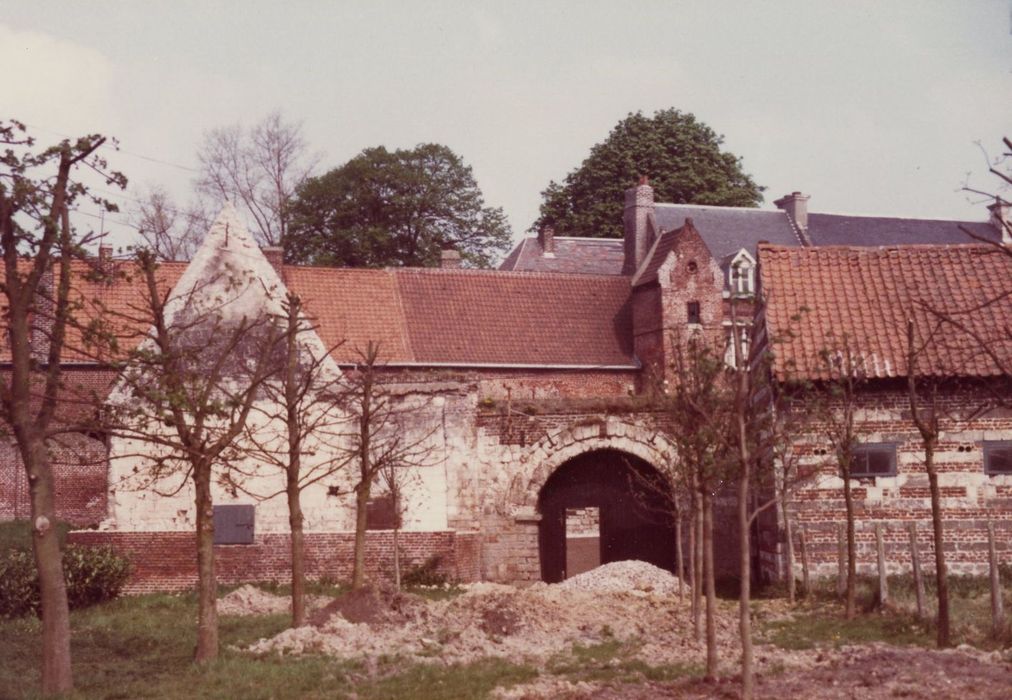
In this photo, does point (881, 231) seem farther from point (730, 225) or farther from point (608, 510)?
point (608, 510)

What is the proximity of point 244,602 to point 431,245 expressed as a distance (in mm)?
30501

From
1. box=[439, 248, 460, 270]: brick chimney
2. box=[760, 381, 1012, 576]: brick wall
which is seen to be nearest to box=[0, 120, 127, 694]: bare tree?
box=[760, 381, 1012, 576]: brick wall

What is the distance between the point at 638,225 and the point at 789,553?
23.6 metres

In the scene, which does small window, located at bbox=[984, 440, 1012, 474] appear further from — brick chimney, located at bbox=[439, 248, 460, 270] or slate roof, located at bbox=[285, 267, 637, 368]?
brick chimney, located at bbox=[439, 248, 460, 270]

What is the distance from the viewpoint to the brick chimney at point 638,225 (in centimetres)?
4275

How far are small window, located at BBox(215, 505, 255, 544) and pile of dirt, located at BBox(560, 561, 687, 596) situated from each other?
6.66 metres

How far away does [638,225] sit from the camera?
4294cm

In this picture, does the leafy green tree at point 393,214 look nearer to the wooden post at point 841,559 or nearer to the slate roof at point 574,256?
the slate roof at point 574,256

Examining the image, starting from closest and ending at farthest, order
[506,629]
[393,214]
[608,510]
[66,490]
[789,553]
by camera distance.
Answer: [506,629] → [789,553] → [608,510] → [66,490] → [393,214]

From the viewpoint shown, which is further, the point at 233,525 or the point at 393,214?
the point at 393,214

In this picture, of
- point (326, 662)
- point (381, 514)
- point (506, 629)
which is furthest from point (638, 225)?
point (326, 662)

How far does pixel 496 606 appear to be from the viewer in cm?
1781

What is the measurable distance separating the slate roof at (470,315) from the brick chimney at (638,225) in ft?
16.9

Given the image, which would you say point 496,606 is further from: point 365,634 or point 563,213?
point 563,213
